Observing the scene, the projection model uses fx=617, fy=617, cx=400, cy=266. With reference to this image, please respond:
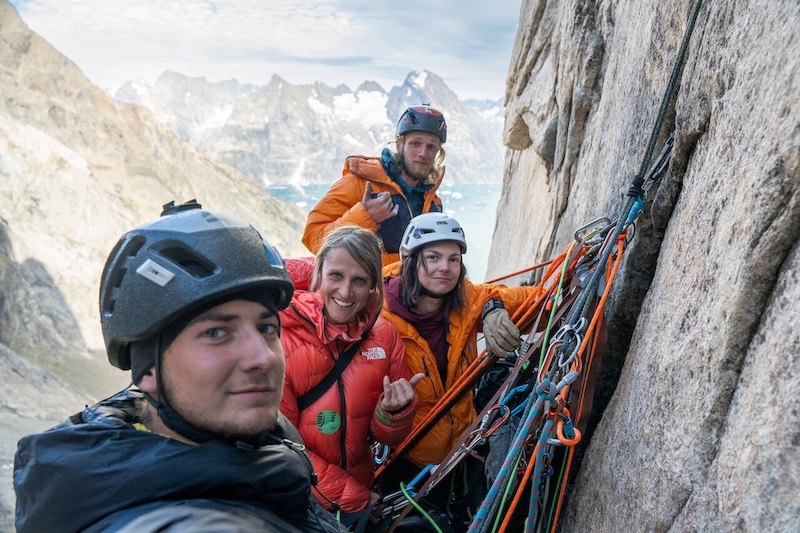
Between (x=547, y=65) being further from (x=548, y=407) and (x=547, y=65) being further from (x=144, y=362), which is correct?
(x=144, y=362)

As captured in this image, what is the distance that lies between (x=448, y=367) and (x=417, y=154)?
226cm

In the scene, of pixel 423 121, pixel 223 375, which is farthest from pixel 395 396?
pixel 423 121

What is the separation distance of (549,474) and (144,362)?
5.49ft

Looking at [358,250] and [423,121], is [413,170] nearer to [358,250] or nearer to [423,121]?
[423,121]

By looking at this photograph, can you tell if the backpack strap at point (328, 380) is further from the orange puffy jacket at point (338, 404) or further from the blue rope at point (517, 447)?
the blue rope at point (517, 447)

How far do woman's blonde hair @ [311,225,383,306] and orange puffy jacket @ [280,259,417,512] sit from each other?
19 cm

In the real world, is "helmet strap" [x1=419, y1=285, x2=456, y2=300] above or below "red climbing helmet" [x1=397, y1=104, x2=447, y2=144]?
below

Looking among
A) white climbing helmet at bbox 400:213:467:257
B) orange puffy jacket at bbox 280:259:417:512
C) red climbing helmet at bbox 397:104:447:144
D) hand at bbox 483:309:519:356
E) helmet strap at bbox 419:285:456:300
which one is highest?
red climbing helmet at bbox 397:104:447:144

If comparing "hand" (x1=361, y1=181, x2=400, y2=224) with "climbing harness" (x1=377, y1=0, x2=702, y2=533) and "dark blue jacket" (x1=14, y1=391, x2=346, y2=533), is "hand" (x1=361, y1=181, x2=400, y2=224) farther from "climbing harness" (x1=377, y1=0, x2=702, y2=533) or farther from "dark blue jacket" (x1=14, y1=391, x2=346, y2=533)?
"dark blue jacket" (x1=14, y1=391, x2=346, y2=533)

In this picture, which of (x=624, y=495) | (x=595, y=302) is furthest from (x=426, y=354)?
(x=624, y=495)

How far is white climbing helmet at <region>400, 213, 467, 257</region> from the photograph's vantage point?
3.98 meters

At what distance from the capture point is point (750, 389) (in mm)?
1759

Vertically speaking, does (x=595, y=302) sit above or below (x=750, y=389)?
above

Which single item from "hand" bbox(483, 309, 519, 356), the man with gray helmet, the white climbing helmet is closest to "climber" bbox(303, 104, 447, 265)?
the white climbing helmet
